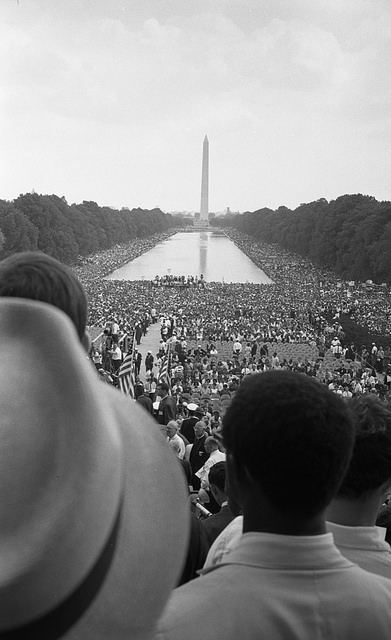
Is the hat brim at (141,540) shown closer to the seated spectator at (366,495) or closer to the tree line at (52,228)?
the seated spectator at (366,495)

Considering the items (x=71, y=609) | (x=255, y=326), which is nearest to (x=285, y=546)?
(x=71, y=609)

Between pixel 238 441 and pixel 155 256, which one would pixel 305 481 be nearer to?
pixel 238 441

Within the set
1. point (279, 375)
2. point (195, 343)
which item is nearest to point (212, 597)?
point (279, 375)

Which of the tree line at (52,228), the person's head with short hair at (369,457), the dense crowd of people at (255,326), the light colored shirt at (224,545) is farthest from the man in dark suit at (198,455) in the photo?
the tree line at (52,228)

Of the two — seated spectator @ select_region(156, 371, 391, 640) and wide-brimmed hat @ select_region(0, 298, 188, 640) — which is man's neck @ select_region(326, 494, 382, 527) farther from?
wide-brimmed hat @ select_region(0, 298, 188, 640)

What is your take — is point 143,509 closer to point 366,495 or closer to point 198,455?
point 366,495
